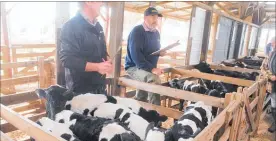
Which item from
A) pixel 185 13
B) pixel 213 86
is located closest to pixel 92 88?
pixel 213 86

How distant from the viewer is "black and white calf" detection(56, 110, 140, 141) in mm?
1805

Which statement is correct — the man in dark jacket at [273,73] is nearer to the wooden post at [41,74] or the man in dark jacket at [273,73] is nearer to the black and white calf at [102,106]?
the black and white calf at [102,106]

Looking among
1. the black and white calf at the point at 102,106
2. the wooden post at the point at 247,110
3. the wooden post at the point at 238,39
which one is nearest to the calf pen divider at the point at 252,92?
the wooden post at the point at 247,110

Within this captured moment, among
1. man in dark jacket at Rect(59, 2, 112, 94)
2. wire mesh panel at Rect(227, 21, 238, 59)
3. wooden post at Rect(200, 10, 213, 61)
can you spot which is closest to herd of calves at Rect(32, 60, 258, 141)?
man in dark jacket at Rect(59, 2, 112, 94)

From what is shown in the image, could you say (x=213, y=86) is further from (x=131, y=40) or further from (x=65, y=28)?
(x=65, y=28)

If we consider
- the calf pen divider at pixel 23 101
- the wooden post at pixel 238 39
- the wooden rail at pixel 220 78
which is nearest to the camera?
the calf pen divider at pixel 23 101

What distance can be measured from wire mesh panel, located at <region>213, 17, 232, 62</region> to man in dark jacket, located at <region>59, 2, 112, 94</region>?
623 cm

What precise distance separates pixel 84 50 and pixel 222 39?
7159 millimetres

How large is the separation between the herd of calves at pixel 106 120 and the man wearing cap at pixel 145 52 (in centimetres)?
96

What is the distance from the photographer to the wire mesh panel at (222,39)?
26.3 ft

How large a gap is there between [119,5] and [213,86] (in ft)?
9.07

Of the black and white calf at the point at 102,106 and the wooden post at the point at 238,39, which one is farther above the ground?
the wooden post at the point at 238,39

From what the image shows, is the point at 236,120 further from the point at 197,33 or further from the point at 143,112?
the point at 197,33

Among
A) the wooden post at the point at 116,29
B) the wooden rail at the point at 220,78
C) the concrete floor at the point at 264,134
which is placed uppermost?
the wooden post at the point at 116,29
